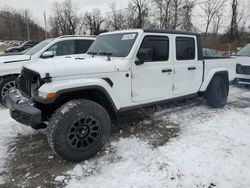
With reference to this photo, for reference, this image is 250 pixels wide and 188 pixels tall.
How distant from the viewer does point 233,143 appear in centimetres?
378

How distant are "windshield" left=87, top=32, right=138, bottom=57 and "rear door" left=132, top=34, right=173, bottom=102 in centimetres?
25

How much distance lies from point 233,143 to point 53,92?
10.1 feet

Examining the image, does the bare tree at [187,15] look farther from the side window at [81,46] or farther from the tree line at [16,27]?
the tree line at [16,27]

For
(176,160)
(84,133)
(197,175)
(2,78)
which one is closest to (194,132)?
(176,160)

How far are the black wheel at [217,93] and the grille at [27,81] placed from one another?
163 inches

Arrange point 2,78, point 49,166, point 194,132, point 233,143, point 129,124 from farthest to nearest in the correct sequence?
1. point 2,78
2. point 129,124
3. point 194,132
4. point 233,143
5. point 49,166

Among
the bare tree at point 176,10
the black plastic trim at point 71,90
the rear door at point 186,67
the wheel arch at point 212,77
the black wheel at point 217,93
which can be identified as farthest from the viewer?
the bare tree at point 176,10

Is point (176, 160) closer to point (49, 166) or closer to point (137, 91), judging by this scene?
point (137, 91)

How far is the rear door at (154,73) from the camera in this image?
3.86 metres

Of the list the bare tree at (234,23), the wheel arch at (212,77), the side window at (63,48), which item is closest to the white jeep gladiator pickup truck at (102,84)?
the wheel arch at (212,77)

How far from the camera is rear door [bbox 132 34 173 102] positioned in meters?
3.86

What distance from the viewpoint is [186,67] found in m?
4.71

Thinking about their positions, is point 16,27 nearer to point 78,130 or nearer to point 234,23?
point 234,23

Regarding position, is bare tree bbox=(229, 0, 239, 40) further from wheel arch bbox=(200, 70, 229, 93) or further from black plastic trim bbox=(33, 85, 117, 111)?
black plastic trim bbox=(33, 85, 117, 111)
